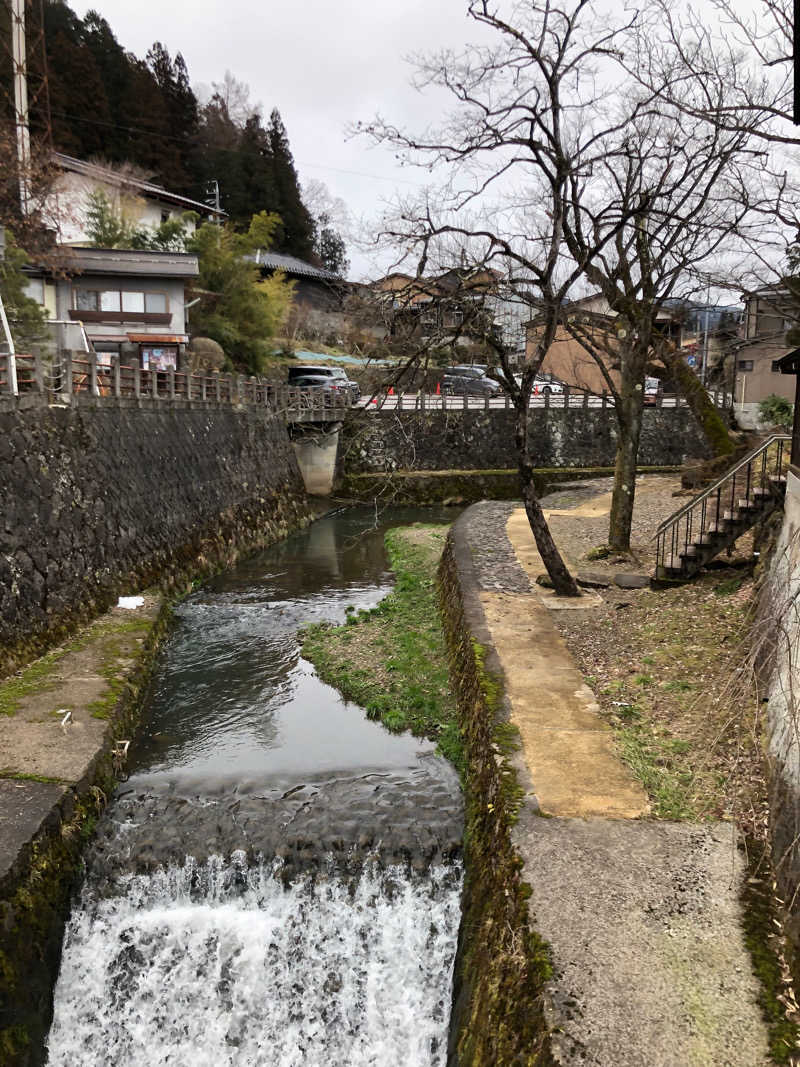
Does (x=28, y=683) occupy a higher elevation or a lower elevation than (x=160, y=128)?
lower

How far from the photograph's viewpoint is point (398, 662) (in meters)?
13.9

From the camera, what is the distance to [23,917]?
283 inches

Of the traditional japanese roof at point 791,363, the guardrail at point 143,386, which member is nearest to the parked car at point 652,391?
the guardrail at point 143,386

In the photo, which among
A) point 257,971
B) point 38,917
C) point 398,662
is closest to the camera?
point 38,917

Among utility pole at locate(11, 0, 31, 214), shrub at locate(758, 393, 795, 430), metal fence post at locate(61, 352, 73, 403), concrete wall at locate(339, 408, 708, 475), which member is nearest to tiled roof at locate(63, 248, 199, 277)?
utility pole at locate(11, 0, 31, 214)

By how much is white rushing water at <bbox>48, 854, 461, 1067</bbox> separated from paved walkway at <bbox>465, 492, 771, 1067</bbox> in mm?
1774

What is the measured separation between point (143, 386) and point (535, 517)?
1247cm

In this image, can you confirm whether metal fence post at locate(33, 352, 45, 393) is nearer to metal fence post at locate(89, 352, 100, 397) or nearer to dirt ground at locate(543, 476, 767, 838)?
metal fence post at locate(89, 352, 100, 397)

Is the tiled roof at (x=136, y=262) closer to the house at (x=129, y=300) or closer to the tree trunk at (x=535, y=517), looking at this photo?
the house at (x=129, y=300)

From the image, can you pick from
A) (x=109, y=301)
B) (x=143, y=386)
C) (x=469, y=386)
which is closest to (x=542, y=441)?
(x=469, y=386)

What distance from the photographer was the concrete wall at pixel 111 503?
1304 cm

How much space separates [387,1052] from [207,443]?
19.0 meters

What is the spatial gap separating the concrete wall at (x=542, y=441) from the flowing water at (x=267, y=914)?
27.2 meters

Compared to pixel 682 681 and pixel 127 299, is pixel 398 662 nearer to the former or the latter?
pixel 682 681
